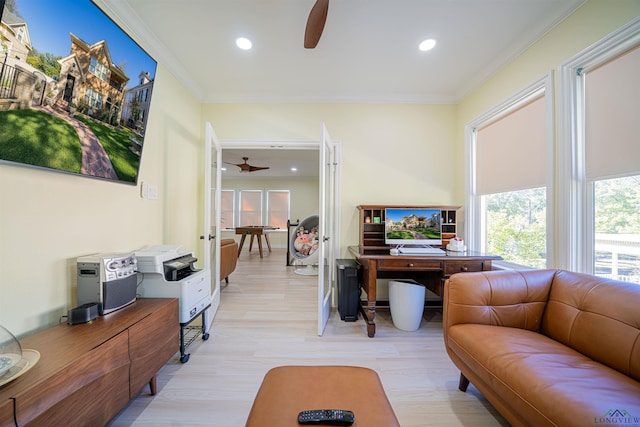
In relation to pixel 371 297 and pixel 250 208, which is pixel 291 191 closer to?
pixel 250 208

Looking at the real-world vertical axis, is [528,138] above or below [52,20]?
below

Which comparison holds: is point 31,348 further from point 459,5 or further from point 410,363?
point 459,5

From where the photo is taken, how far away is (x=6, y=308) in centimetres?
113

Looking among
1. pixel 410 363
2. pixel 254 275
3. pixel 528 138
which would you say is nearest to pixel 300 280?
pixel 254 275

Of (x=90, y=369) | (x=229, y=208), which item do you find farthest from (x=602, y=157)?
(x=229, y=208)

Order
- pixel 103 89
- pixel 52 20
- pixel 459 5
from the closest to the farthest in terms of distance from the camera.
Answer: pixel 52 20 < pixel 103 89 < pixel 459 5

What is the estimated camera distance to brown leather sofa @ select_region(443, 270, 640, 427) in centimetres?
88

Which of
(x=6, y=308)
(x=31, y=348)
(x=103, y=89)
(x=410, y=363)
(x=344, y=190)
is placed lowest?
(x=410, y=363)

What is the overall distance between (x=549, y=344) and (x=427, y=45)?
238 centimetres

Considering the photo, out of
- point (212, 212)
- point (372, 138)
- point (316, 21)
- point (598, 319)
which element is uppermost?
point (316, 21)

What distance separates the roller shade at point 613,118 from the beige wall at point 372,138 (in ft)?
4.34

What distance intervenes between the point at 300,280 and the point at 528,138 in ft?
11.7

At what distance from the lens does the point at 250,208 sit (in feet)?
25.5

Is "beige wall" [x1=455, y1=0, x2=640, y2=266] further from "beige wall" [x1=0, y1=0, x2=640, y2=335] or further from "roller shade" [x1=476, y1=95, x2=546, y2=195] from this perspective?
"roller shade" [x1=476, y1=95, x2=546, y2=195]
